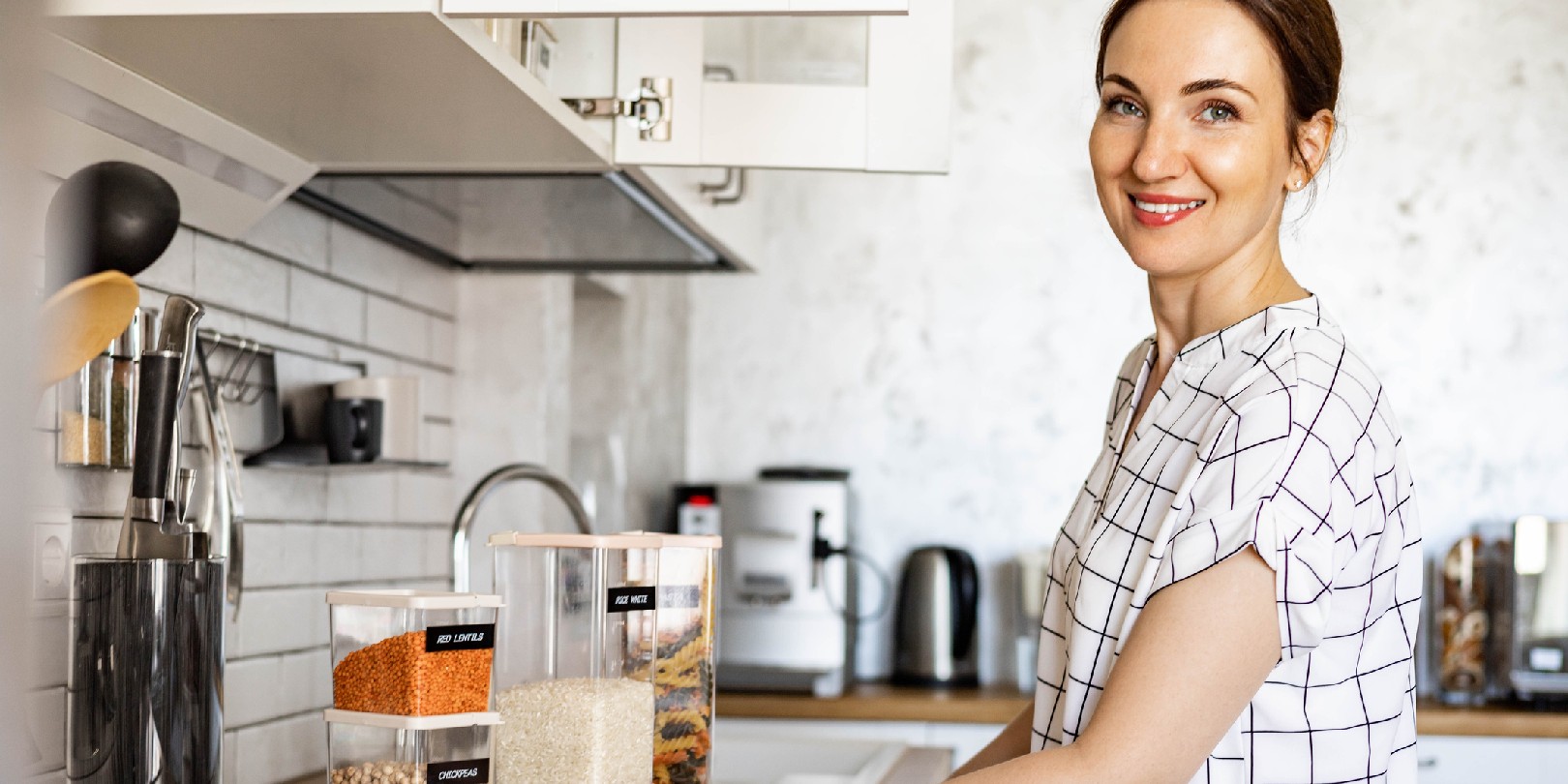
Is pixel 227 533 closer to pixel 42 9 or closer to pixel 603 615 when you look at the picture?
pixel 603 615

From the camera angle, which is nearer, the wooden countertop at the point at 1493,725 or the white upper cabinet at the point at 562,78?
the white upper cabinet at the point at 562,78

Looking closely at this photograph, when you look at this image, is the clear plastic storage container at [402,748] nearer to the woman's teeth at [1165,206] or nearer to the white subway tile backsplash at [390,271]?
the woman's teeth at [1165,206]

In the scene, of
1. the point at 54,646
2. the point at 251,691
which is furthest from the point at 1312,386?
the point at 251,691

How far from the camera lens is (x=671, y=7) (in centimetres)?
92

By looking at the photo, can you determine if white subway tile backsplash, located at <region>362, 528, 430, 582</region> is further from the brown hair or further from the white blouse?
the brown hair

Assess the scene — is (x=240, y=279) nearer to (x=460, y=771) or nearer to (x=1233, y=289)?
(x=460, y=771)

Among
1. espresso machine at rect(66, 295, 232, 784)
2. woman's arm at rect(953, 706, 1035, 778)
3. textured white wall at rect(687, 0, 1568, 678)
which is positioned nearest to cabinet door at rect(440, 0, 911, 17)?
espresso machine at rect(66, 295, 232, 784)

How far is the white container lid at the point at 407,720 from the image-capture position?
89cm

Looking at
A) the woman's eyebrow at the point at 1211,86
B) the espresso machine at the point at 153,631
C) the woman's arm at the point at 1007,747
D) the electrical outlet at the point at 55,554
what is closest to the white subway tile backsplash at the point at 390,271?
the electrical outlet at the point at 55,554

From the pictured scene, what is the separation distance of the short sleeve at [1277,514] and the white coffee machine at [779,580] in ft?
6.55

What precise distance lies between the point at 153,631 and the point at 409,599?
179mm

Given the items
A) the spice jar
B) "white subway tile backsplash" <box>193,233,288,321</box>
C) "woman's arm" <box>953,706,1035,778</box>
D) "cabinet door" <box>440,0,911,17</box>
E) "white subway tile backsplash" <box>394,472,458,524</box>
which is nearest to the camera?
"cabinet door" <box>440,0,911,17</box>

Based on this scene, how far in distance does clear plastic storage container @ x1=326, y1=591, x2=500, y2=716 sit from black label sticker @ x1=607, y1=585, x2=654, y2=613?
0.12 metres

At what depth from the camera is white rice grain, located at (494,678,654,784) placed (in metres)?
0.97
